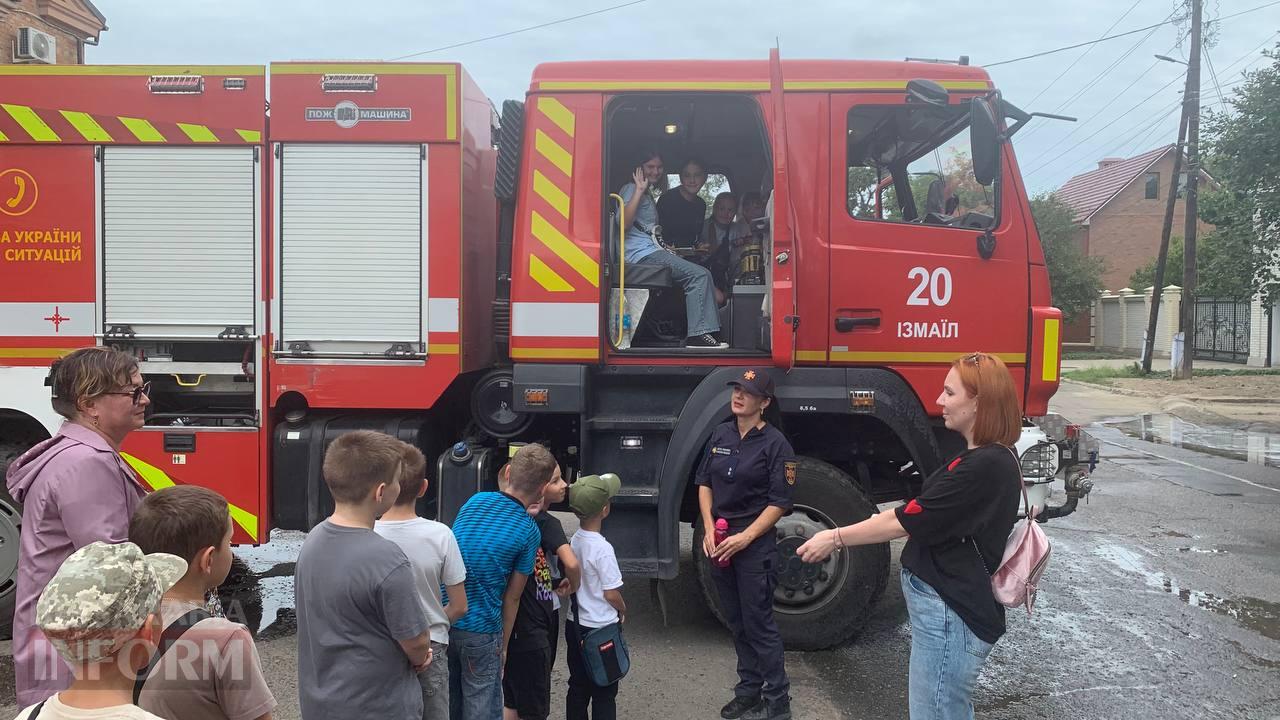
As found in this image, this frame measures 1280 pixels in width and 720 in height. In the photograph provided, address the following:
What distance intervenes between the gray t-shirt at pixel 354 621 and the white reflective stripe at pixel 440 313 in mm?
2337

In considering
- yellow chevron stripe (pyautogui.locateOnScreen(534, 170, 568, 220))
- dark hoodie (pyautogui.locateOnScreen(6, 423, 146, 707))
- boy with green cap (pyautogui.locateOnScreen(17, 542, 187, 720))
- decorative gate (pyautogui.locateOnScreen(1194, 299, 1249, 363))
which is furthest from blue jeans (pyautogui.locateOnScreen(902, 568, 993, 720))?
decorative gate (pyautogui.locateOnScreen(1194, 299, 1249, 363))

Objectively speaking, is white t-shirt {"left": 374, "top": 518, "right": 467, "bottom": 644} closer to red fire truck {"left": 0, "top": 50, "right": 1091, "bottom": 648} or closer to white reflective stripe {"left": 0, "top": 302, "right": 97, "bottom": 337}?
red fire truck {"left": 0, "top": 50, "right": 1091, "bottom": 648}

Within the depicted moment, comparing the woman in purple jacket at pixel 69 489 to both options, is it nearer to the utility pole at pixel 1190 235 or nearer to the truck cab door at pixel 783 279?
the truck cab door at pixel 783 279

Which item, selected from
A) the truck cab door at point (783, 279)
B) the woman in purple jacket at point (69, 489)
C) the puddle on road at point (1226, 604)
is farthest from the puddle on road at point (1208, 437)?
the woman in purple jacket at point (69, 489)

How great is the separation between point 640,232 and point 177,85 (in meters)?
2.53

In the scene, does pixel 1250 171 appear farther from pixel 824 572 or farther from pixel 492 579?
pixel 492 579

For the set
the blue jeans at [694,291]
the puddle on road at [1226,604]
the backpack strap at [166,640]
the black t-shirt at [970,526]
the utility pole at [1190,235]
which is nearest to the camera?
the backpack strap at [166,640]

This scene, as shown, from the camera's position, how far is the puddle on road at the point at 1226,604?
5.39 meters

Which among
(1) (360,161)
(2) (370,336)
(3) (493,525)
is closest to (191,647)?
(3) (493,525)

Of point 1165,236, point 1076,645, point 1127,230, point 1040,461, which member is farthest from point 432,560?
point 1127,230

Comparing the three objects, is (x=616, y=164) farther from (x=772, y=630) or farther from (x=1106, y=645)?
(x=1106, y=645)

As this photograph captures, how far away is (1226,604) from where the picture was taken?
5.76m

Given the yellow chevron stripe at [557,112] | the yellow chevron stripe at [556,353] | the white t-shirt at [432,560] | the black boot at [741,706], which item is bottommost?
the black boot at [741,706]

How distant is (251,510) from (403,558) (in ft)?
9.09
